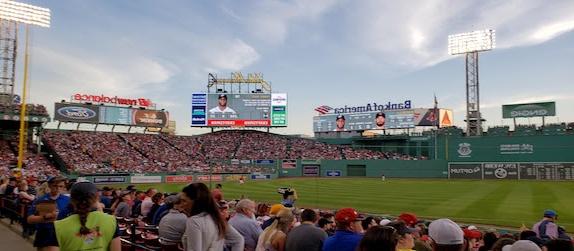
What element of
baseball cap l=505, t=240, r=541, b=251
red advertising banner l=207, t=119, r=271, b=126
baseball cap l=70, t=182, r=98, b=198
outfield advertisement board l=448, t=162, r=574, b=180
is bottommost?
outfield advertisement board l=448, t=162, r=574, b=180

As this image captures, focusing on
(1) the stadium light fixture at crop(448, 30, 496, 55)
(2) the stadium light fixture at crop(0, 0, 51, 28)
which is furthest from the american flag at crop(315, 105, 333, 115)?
(2) the stadium light fixture at crop(0, 0, 51, 28)

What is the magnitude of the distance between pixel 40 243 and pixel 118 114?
68.1 meters

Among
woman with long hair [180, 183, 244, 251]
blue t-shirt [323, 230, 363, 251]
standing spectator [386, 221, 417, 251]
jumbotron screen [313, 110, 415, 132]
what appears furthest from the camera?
jumbotron screen [313, 110, 415, 132]

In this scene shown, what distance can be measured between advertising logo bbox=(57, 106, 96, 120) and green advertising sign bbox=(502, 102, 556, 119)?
64.1 meters

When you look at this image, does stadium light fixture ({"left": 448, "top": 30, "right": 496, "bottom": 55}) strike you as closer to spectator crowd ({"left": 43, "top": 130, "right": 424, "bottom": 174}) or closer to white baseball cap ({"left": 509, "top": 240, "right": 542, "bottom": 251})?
spectator crowd ({"left": 43, "top": 130, "right": 424, "bottom": 174})

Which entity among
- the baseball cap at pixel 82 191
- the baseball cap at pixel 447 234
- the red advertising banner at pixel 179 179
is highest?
the baseball cap at pixel 82 191

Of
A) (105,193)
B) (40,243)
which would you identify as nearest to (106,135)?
(105,193)

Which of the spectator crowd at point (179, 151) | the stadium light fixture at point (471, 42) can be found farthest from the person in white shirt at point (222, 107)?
the stadium light fixture at point (471, 42)

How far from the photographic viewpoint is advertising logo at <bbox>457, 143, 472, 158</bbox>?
61781mm

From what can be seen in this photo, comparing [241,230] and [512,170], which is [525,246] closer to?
[241,230]

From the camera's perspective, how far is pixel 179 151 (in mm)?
68250

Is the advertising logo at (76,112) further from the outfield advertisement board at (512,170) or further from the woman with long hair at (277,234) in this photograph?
the woman with long hair at (277,234)

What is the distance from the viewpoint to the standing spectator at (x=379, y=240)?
10.6 feet

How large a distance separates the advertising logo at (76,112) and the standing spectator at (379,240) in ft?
227
